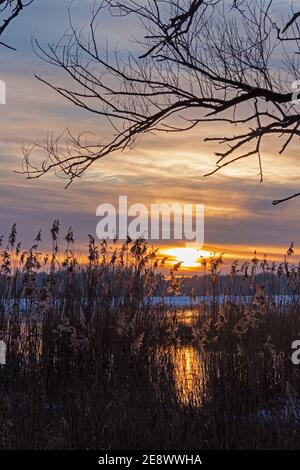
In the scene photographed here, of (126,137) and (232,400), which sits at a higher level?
(126,137)

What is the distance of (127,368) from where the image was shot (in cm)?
774

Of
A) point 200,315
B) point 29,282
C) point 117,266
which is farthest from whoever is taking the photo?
point 200,315

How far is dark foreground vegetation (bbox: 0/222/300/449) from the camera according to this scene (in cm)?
544

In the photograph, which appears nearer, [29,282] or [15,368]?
[15,368]

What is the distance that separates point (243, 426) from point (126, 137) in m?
2.27

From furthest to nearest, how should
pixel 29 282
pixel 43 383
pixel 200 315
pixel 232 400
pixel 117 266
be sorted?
1. pixel 200 315
2. pixel 117 266
3. pixel 29 282
4. pixel 43 383
5. pixel 232 400

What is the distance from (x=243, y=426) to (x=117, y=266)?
11.5 feet

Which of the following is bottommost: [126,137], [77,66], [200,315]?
[200,315]

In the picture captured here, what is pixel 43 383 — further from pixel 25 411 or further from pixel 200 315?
pixel 200 315

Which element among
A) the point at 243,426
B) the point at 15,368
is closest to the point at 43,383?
the point at 15,368

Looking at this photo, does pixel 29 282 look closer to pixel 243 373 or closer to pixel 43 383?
pixel 43 383

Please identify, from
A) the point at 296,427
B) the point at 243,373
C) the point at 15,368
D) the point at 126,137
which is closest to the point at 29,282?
the point at 15,368

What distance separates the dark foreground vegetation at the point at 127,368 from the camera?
5438 millimetres

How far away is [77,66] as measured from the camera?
5949 mm
